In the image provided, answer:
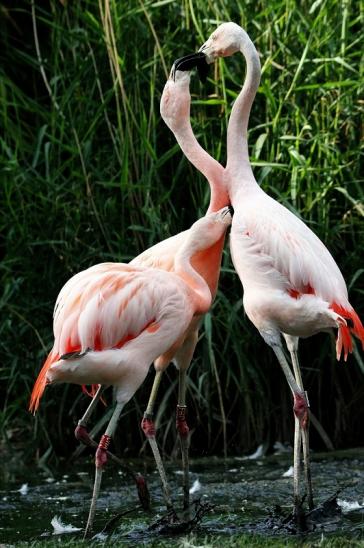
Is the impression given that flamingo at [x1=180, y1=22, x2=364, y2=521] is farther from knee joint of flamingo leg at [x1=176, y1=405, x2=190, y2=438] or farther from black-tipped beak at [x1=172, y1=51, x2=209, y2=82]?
black-tipped beak at [x1=172, y1=51, x2=209, y2=82]

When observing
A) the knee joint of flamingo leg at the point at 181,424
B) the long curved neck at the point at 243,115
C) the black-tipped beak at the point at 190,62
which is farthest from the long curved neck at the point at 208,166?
the knee joint of flamingo leg at the point at 181,424

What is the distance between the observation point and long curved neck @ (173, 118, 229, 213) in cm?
506

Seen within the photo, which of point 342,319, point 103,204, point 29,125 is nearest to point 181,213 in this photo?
point 103,204

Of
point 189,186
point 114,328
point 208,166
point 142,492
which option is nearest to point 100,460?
point 142,492

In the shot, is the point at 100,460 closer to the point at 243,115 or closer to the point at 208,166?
the point at 208,166

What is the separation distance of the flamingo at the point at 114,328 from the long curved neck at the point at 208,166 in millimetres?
601

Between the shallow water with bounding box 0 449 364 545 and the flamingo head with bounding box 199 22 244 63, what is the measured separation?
215 cm

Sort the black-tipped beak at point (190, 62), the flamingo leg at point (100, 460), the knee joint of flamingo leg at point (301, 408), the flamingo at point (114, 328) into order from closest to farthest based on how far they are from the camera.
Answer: the flamingo leg at point (100, 460)
the flamingo at point (114, 328)
the knee joint of flamingo leg at point (301, 408)
the black-tipped beak at point (190, 62)

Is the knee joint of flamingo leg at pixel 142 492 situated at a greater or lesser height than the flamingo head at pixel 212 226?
lesser

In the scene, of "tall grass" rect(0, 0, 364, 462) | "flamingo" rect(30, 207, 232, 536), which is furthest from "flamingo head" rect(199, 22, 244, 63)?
"flamingo" rect(30, 207, 232, 536)

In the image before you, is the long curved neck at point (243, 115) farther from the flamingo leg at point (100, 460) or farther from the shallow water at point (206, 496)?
the shallow water at point (206, 496)

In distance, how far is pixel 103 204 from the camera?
20.9ft

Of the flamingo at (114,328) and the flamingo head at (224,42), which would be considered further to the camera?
the flamingo head at (224,42)

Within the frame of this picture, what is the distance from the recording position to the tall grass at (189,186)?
6047 millimetres
